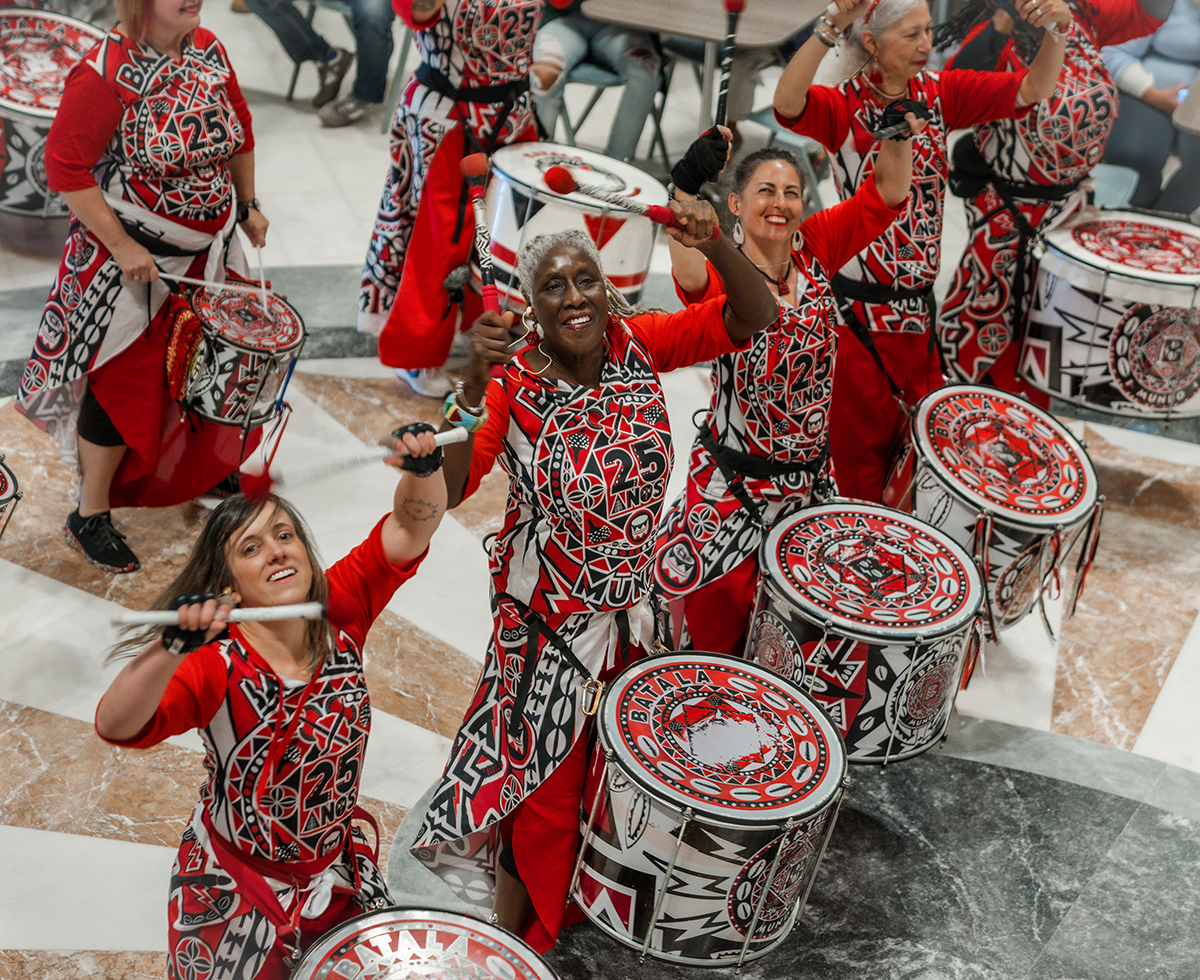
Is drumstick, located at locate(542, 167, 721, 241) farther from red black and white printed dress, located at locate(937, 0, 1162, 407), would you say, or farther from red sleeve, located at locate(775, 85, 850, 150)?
red black and white printed dress, located at locate(937, 0, 1162, 407)

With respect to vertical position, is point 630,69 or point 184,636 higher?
point 184,636

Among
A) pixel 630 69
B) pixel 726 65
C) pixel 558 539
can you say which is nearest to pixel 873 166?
pixel 726 65

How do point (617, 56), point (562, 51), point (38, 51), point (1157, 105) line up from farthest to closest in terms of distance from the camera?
point (617, 56) → point (1157, 105) → point (562, 51) → point (38, 51)

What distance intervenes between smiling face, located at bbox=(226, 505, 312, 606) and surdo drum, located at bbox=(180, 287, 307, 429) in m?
1.32

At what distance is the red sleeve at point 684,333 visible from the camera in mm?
2350

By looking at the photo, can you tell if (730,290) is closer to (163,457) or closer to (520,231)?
(520,231)

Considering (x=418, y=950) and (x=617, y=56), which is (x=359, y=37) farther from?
(x=418, y=950)

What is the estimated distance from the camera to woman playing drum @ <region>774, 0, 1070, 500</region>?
122 inches

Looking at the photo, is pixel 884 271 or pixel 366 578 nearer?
pixel 366 578

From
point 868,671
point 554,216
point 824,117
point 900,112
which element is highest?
point 900,112

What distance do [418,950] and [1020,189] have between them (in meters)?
3.02

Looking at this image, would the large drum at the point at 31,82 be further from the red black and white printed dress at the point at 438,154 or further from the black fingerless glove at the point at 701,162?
the black fingerless glove at the point at 701,162

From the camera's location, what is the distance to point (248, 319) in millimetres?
3191

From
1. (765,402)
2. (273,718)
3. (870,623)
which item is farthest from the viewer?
(765,402)
